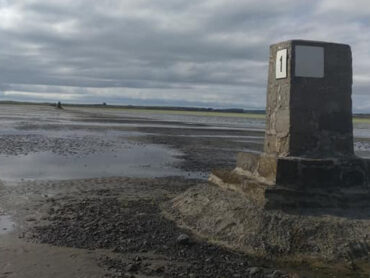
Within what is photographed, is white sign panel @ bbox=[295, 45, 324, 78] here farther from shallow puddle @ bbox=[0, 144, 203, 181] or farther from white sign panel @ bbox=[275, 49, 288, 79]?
shallow puddle @ bbox=[0, 144, 203, 181]

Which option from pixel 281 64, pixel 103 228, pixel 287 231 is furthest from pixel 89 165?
pixel 287 231

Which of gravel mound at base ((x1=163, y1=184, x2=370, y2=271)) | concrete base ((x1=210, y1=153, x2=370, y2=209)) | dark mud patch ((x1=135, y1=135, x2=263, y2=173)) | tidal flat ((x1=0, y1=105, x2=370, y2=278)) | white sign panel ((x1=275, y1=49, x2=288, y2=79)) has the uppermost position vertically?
white sign panel ((x1=275, y1=49, x2=288, y2=79))

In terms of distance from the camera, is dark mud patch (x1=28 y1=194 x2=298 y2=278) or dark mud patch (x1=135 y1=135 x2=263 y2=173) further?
dark mud patch (x1=135 y1=135 x2=263 y2=173)

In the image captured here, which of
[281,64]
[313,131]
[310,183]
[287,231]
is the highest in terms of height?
[281,64]

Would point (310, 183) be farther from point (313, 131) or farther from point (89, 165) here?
point (89, 165)

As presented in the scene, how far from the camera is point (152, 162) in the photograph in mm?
17281

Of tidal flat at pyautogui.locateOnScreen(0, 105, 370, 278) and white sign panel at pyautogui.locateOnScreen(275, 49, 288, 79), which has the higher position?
white sign panel at pyautogui.locateOnScreen(275, 49, 288, 79)

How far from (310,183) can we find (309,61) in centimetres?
203

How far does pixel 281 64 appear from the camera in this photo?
8328mm

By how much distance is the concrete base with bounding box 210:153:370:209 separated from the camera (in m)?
7.55

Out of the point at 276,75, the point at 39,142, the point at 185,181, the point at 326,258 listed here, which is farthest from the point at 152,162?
the point at 326,258

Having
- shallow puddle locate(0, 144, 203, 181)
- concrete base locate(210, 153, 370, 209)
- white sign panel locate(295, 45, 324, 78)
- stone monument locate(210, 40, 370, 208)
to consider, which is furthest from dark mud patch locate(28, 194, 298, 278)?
shallow puddle locate(0, 144, 203, 181)

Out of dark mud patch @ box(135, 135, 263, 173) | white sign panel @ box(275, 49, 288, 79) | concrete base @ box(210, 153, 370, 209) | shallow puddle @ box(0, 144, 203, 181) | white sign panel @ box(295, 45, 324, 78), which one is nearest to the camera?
concrete base @ box(210, 153, 370, 209)

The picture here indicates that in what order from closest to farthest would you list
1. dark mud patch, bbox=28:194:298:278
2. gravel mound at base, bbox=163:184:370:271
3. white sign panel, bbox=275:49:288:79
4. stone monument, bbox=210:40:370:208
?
dark mud patch, bbox=28:194:298:278 → gravel mound at base, bbox=163:184:370:271 → stone monument, bbox=210:40:370:208 → white sign panel, bbox=275:49:288:79
